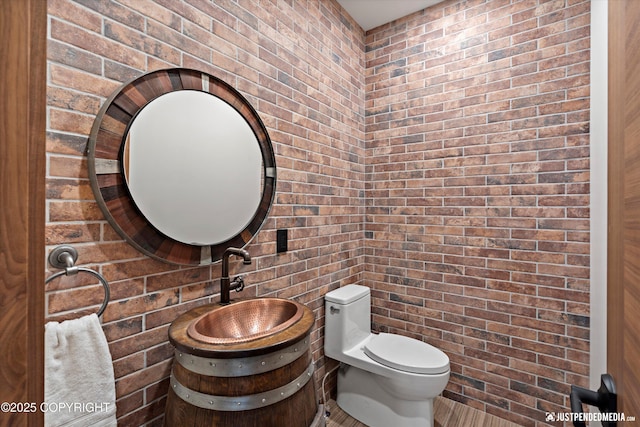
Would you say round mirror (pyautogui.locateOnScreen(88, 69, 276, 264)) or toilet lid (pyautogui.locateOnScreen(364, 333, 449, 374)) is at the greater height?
round mirror (pyautogui.locateOnScreen(88, 69, 276, 264))

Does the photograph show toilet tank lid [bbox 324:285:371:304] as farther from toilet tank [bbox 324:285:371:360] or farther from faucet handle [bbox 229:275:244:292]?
faucet handle [bbox 229:275:244:292]

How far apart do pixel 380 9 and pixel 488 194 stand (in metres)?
1.59

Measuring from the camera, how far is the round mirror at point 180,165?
1.03 metres

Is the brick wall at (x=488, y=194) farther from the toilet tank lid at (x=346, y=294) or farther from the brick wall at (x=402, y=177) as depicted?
the toilet tank lid at (x=346, y=294)

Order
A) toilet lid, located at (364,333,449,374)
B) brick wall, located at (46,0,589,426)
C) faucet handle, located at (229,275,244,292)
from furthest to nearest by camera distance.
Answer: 1. toilet lid, located at (364,333,449,374)
2. faucet handle, located at (229,275,244,292)
3. brick wall, located at (46,0,589,426)

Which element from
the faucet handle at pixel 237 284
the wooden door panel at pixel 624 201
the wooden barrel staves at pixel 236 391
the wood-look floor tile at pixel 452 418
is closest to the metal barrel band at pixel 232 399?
the wooden barrel staves at pixel 236 391

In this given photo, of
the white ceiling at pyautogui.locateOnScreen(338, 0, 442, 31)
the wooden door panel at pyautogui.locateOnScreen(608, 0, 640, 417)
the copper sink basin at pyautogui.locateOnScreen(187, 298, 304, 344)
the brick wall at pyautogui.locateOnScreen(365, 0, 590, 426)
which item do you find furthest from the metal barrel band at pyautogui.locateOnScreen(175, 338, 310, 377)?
the white ceiling at pyautogui.locateOnScreen(338, 0, 442, 31)

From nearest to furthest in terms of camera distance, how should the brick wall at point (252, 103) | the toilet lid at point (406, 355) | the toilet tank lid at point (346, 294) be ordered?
the brick wall at point (252, 103) → the toilet lid at point (406, 355) → the toilet tank lid at point (346, 294)

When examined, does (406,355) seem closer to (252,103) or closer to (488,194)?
(488,194)

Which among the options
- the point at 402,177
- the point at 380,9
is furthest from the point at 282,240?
the point at 380,9

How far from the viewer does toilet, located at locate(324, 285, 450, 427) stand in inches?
66.6

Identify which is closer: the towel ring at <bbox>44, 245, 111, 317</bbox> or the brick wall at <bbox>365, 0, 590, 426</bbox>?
the towel ring at <bbox>44, 245, 111, 317</bbox>

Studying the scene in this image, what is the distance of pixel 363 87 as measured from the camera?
2516 mm

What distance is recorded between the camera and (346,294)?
208cm
